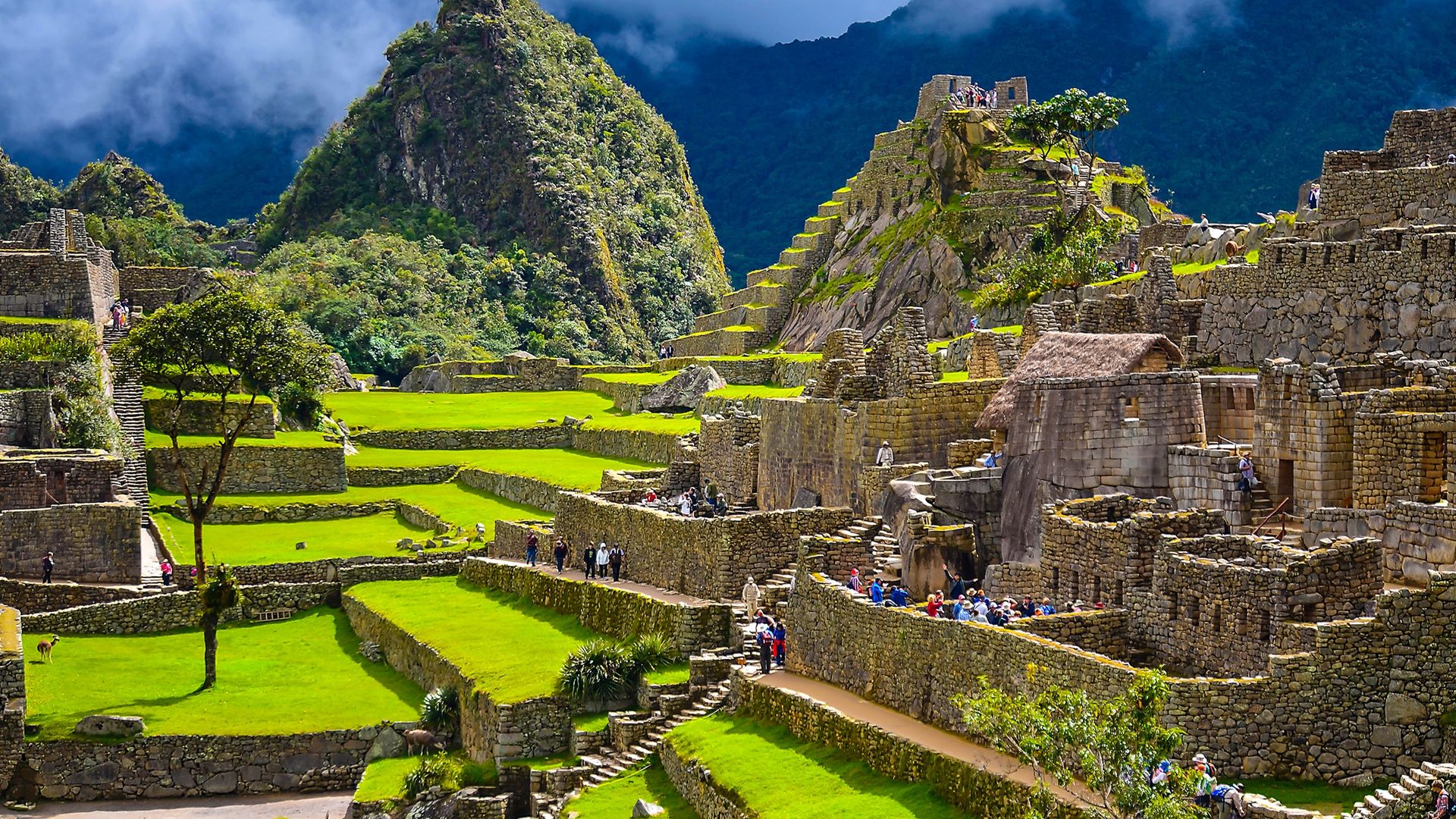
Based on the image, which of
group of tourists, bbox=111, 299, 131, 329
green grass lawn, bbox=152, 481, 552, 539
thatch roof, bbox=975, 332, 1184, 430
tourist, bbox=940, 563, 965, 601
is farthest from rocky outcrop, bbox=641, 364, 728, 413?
tourist, bbox=940, 563, 965, 601

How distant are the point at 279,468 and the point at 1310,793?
44814 mm

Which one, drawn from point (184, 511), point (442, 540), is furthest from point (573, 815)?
point (184, 511)

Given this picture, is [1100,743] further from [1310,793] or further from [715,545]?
[715,545]

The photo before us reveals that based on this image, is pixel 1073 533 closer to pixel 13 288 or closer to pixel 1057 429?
pixel 1057 429

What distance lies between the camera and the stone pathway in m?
38.4

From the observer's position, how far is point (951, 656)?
90.2 feet

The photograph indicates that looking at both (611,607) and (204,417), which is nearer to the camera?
(611,607)

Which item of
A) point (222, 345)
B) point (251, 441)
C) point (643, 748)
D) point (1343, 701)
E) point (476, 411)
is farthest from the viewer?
point (476, 411)

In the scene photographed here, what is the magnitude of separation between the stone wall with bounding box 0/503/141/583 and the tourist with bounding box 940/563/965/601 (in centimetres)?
2534

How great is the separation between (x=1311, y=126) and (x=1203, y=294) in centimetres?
5781

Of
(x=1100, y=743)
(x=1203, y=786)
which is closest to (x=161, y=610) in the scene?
(x=1100, y=743)

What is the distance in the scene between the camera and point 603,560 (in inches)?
1681

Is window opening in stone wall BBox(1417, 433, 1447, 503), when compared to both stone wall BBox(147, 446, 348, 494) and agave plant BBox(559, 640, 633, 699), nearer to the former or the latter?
agave plant BBox(559, 640, 633, 699)

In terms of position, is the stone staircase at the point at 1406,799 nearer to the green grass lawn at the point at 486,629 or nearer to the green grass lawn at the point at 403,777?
the green grass lawn at the point at 486,629
